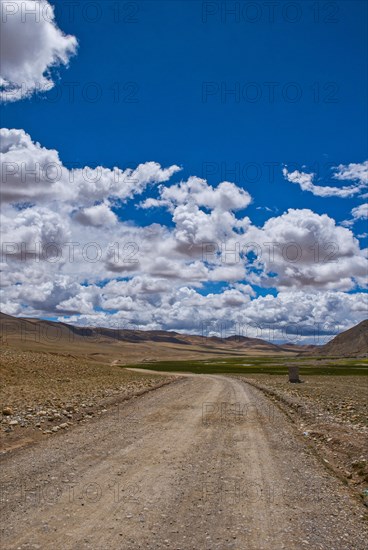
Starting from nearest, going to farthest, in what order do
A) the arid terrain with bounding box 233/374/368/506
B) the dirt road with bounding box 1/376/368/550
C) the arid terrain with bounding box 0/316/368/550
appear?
1. the dirt road with bounding box 1/376/368/550
2. the arid terrain with bounding box 0/316/368/550
3. the arid terrain with bounding box 233/374/368/506

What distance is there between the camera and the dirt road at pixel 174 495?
7.71 meters

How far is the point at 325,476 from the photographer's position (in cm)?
1179

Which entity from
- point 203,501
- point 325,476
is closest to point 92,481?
point 203,501

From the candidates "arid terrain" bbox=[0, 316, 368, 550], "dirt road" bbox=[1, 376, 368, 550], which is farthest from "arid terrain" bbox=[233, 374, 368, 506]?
"dirt road" bbox=[1, 376, 368, 550]

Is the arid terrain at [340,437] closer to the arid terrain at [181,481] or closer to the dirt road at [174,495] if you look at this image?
the arid terrain at [181,481]

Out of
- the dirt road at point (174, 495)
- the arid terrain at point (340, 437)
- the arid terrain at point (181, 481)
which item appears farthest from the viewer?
the arid terrain at point (340, 437)

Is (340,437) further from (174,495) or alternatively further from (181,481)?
(174,495)

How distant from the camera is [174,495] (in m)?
9.90

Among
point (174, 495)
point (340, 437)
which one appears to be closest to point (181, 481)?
point (174, 495)

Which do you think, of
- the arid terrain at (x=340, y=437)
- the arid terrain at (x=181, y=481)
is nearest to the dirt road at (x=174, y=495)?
the arid terrain at (x=181, y=481)

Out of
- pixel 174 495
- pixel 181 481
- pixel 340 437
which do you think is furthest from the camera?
pixel 340 437

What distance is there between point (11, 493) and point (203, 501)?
4.32 metres

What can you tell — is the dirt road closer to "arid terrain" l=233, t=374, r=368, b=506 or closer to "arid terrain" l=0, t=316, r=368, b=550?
"arid terrain" l=0, t=316, r=368, b=550

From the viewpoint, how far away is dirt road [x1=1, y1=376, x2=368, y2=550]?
7715mm
